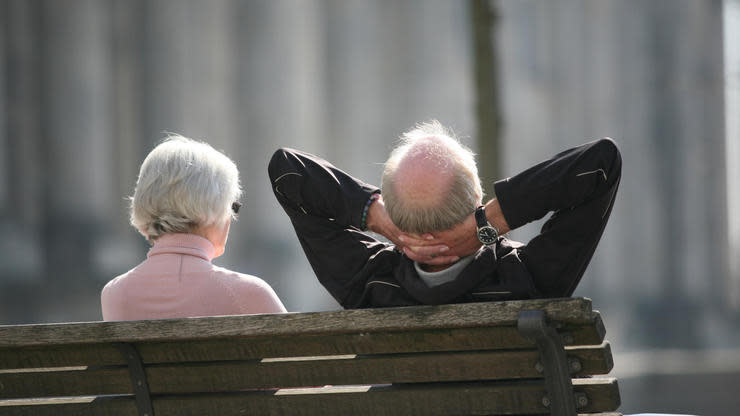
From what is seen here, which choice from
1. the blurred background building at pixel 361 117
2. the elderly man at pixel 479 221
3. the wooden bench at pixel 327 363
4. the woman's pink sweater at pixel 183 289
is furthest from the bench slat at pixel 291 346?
the blurred background building at pixel 361 117

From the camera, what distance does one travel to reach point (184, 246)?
2986 mm

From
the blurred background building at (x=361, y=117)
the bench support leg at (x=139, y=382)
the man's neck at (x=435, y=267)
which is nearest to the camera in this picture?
the bench support leg at (x=139, y=382)

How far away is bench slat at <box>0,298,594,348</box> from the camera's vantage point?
84.0 inches

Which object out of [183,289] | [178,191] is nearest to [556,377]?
[183,289]

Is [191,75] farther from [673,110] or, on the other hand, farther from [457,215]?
[457,215]

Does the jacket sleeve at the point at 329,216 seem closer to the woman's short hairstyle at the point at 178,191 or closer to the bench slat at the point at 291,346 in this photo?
the woman's short hairstyle at the point at 178,191

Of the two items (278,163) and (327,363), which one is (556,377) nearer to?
(327,363)

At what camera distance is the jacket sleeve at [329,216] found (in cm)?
275

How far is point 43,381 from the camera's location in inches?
100

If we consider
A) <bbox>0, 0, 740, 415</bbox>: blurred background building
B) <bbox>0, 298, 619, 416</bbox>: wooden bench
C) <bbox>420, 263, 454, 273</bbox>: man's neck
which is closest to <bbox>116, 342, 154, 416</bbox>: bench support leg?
<bbox>0, 298, 619, 416</bbox>: wooden bench

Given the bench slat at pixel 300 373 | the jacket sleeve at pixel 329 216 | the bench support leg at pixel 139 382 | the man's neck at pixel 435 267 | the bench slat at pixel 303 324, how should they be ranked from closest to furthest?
the bench slat at pixel 303 324 < the bench slat at pixel 300 373 < the bench support leg at pixel 139 382 < the man's neck at pixel 435 267 < the jacket sleeve at pixel 329 216

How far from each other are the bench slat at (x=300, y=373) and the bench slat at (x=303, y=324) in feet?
0.35

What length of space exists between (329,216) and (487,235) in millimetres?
514

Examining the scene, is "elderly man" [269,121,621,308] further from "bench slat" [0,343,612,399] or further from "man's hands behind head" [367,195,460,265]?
"bench slat" [0,343,612,399]
